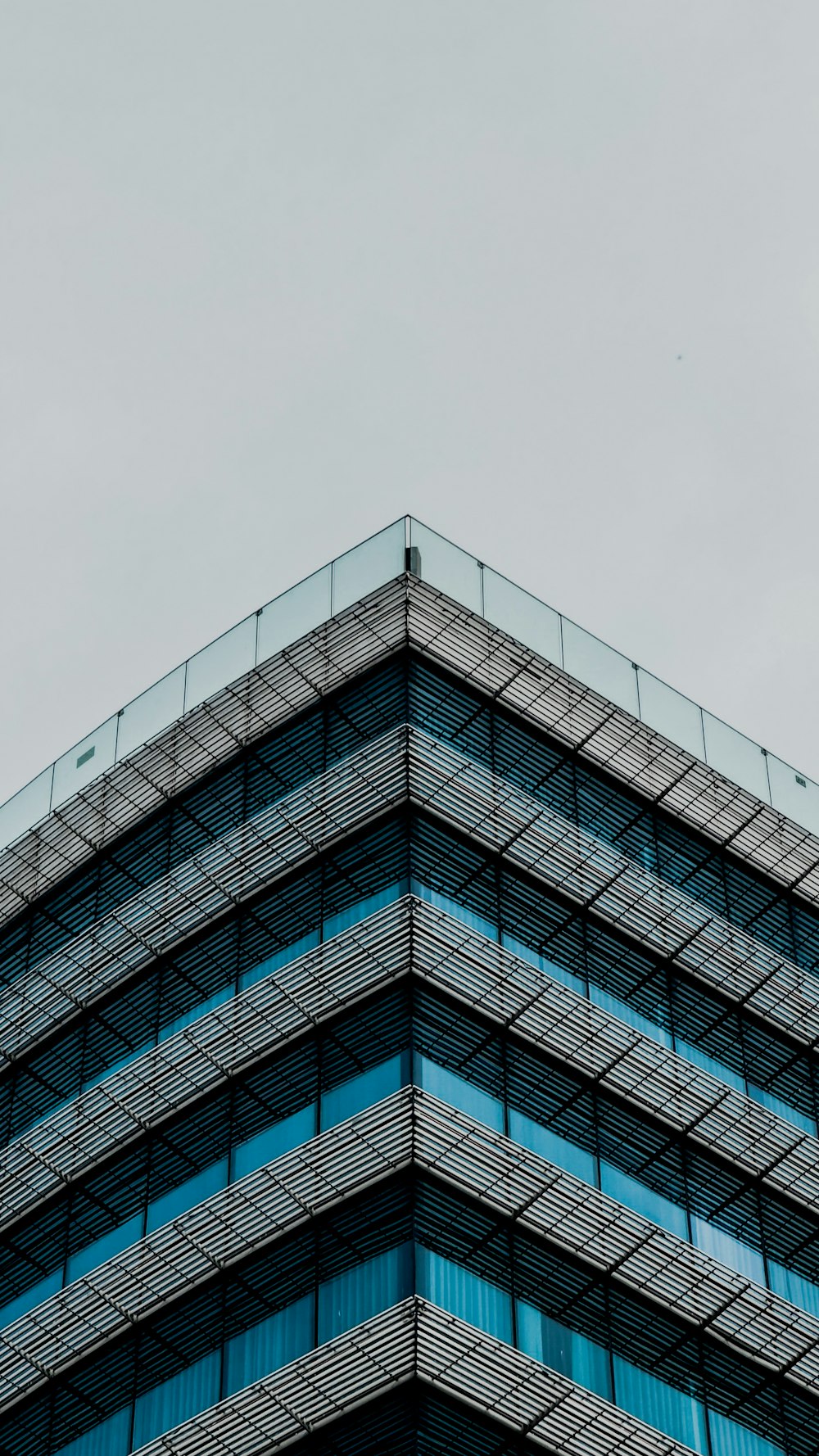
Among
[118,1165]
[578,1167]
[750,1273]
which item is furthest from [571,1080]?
[118,1165]

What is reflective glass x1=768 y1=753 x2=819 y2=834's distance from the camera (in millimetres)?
70312

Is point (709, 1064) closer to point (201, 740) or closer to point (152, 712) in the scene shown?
point (201, 740)

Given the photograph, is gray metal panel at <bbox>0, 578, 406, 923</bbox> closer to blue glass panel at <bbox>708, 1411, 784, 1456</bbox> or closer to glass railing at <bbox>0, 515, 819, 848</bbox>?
glass railing at <bbox>0, 515, 819, 848</bbox>

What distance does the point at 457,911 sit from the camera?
62188mm

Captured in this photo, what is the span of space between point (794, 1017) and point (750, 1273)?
699cm

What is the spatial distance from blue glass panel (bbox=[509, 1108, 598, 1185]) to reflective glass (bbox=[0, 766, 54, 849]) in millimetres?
17794

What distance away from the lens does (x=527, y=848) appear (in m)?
64.1

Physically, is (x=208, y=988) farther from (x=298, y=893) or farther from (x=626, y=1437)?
(x=626, y=1437)

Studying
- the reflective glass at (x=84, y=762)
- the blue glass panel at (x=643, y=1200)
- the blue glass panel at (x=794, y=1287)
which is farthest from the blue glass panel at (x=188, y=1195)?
the reflective glass at (x=84, y=762)

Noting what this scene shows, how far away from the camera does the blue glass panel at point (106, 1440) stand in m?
59.3

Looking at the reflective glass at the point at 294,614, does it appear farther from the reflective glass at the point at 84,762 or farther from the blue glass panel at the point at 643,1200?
the blue glass panel at the point at 643,1200

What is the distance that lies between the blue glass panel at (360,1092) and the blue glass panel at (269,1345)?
400cm

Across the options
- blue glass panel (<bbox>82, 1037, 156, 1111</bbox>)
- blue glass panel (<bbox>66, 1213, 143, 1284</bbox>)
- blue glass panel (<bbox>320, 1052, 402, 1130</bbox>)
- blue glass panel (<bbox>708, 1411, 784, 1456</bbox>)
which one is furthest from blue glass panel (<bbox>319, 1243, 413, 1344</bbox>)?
blue glass panel (<bbox>82, 1037, 156, 1111</bbox>)

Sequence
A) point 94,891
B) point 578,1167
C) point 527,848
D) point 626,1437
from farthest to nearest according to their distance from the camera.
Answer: point 94,891
point 527,848
point 578,1167
point 626,1437
